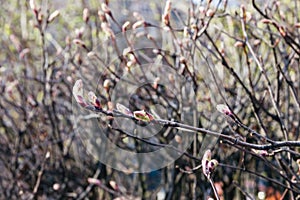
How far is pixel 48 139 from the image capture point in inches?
150

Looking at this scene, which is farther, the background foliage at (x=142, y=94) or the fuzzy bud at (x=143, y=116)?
the background foliage at (x=142, y=94)

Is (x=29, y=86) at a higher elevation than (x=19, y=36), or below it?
below

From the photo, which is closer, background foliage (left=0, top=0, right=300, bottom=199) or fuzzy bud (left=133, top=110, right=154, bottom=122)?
fuzzy bud (left=133, top=110, right=154, bottom=122)

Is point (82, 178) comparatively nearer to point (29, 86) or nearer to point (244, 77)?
point (29, 86)

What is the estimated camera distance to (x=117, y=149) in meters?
3.58

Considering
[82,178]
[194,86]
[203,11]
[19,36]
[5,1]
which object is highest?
[5,1]

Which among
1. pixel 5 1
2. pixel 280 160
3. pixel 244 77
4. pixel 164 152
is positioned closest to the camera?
pixel 280 160

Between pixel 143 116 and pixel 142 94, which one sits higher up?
pixel 142 94

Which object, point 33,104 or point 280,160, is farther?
point 33,104

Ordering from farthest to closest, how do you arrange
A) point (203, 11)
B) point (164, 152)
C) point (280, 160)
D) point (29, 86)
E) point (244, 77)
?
point (29, 86), point (244, 77), point (164, 152), point (203, 11), point (280, 160)

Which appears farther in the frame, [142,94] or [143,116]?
[142,94]

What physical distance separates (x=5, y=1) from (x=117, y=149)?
272 cm

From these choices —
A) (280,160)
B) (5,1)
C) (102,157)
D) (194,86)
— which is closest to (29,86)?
(102,157)

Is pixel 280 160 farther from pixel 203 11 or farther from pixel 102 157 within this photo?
pixel 102 157
